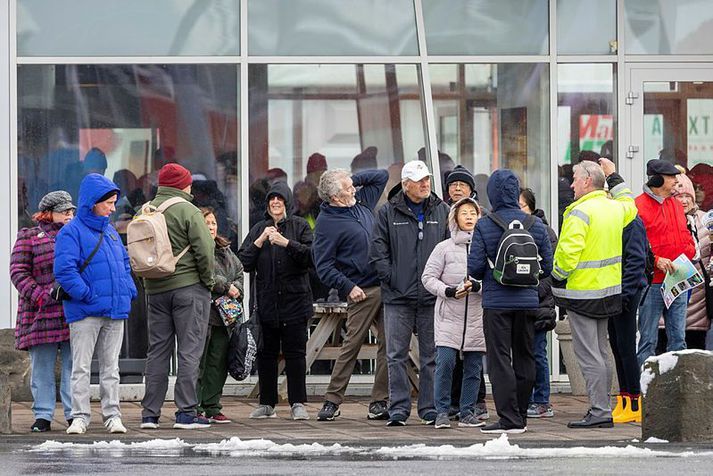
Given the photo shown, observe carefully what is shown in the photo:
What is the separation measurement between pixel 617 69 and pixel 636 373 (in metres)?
4.09

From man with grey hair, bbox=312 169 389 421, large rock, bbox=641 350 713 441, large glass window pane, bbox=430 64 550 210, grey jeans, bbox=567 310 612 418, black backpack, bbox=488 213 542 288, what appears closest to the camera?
large rock, bbox=641 350 713 441

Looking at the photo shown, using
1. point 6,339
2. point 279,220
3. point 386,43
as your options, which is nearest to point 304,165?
point 386,43

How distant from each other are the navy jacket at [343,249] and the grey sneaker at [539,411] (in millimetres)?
1654

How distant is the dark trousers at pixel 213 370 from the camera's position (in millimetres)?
13922

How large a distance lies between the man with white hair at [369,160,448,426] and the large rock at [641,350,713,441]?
2.18 meters

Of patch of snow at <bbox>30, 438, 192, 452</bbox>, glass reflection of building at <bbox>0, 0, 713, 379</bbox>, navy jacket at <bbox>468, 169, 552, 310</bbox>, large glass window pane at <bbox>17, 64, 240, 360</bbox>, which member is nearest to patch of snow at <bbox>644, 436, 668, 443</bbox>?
navy jacket at <bbox>468, 169, 552, 310</bbox>

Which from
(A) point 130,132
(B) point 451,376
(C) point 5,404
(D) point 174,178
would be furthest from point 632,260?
(A) point 130,132

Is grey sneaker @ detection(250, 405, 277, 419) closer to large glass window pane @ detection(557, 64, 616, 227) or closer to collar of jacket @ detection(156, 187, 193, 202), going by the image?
collar of jacket @ detection(156, 187, 193, 202)

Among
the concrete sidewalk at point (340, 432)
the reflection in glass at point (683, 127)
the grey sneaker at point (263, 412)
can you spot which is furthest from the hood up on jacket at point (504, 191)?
the reflection in glass at point (683, 127)

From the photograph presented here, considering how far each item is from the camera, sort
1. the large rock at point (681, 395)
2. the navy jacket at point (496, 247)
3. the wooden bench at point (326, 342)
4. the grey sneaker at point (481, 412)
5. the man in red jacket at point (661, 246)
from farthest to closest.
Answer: the wooden bench at point (326, 342), the man in red jacket at point (661, 246), the grey sneaker at point (481, 412), the navy jacket at point (496, 247), the large rock at point (681, 395)

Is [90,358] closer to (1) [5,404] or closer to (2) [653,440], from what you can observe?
(1) [5,404]

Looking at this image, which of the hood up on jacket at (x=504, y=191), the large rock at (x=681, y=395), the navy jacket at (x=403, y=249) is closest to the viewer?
the large rock at (x=681, y=395)

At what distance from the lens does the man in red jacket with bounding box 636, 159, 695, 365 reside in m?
13.9

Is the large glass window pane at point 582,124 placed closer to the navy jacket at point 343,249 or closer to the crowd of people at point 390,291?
the crowd of people at point 390,291
